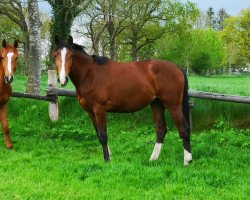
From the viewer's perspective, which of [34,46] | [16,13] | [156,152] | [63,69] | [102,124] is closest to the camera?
[63,69]

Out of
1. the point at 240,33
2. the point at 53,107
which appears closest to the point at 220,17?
the point at 240,33

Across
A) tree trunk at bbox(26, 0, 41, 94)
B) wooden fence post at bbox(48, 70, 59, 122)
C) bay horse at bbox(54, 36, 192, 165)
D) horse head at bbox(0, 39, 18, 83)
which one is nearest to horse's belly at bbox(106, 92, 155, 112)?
bay horse at bbox(54, 36, 192, 165)

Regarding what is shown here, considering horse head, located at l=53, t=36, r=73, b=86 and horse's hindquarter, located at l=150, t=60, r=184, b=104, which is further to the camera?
horse's hindquarter, located at l=150, t=60, r=184, b=104

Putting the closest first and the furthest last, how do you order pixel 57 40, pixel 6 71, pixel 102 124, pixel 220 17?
pixel 57 40 → pixel 102 124 → pixel 6 71 → pixel 220 17

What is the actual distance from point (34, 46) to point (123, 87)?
6.50 metres

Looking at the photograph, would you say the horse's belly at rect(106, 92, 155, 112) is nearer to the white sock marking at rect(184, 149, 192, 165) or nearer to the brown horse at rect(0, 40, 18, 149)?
the white sock marking at rect(184, 149, 192, 165)

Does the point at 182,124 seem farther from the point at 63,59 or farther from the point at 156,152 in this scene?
the point at 63,59

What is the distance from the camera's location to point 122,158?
691 cm

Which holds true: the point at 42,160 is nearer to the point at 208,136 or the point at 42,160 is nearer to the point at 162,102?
the point at 162,102

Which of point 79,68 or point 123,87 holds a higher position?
point 79,68

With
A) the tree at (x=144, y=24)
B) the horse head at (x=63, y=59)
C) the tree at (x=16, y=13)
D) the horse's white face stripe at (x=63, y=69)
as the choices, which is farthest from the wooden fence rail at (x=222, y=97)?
the tree at (x=144, y=24)

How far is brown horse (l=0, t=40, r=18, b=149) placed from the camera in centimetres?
728

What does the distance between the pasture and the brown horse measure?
0.64 metres

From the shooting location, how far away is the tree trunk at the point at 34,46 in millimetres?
12445
